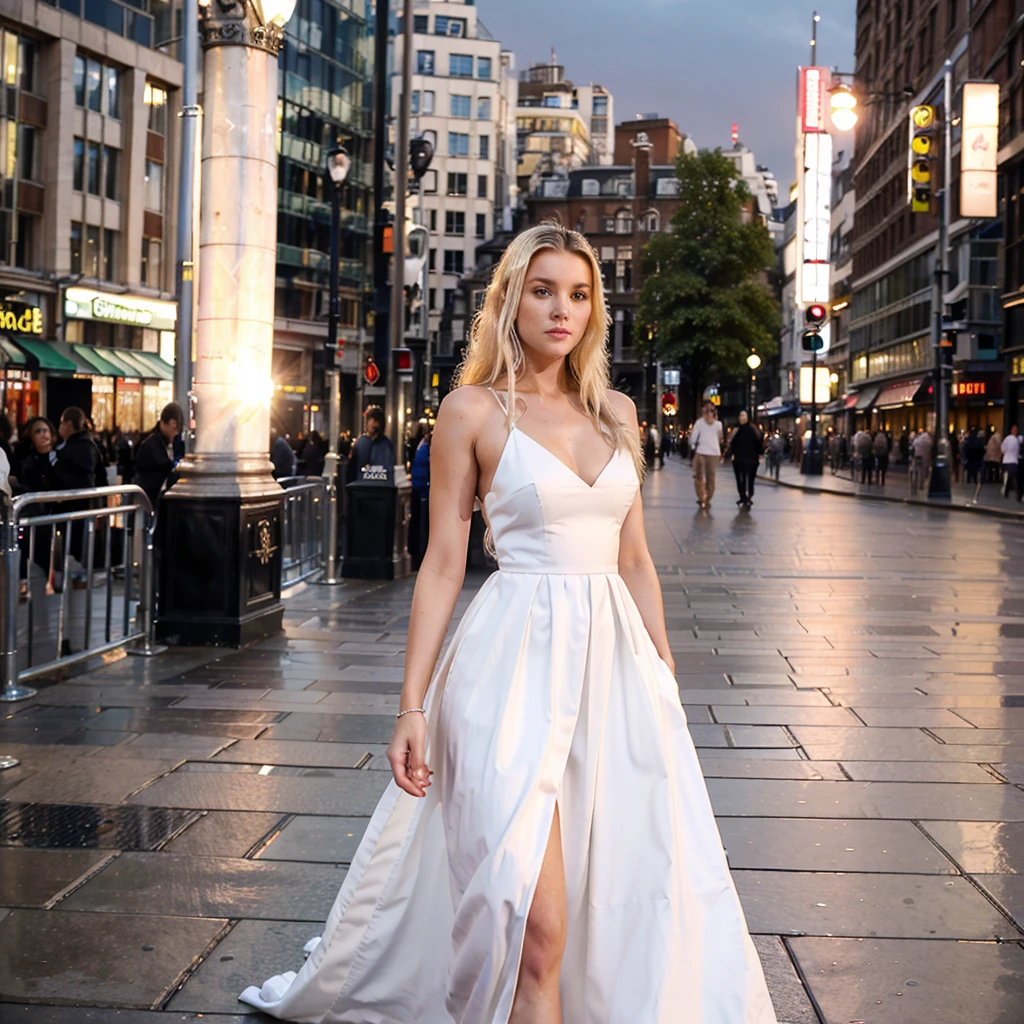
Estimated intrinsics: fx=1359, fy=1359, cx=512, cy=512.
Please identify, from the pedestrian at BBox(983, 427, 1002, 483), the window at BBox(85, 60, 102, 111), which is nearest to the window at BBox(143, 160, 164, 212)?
the window at BBox(85, 60, 102, 111)

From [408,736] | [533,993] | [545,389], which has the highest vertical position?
[545,389]

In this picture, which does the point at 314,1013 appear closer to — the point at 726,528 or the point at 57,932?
the point at 57,932

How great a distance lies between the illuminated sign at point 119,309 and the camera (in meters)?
37.0

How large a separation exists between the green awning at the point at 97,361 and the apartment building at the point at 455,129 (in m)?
55.9

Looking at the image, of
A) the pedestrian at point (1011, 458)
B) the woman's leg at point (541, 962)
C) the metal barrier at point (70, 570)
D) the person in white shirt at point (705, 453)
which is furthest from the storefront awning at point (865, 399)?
the woman's leg at point (541, 962)

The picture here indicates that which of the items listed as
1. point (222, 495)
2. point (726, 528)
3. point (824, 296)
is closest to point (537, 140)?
point (824, 296)

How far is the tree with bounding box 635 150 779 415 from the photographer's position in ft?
215

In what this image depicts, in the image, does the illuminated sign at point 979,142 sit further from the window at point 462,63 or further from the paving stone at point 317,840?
the window at point 462,63

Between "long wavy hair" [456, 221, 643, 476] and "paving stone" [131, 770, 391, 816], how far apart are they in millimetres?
2458

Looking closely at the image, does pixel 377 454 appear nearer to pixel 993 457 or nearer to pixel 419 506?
pixel 419 506

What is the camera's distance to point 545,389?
294 centimetres

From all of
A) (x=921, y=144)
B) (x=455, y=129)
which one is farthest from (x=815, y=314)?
(x=455, y=129)

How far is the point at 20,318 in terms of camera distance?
34250 millimetres

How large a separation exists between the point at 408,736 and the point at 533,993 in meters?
0.54
